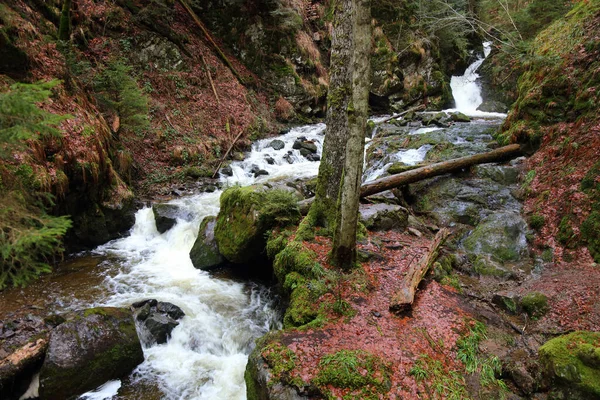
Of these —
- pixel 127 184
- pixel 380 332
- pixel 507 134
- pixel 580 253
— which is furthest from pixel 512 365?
pixel 127 184

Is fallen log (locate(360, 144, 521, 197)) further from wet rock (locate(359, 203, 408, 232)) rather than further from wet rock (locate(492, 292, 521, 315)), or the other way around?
wet rock (locate(492, 292, 521, 315))

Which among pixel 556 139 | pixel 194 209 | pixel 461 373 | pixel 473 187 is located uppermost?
pixel 556 139

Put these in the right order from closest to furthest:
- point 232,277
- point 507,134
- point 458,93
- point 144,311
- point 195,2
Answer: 1. point 144,311
2. point 232,277
3. point 507,134
4. point 195,2
5. point 458,93

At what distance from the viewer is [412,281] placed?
5.28 metres

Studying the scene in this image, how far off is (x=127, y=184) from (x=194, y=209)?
2246 mm

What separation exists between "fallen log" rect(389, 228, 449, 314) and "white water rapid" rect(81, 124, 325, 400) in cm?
247

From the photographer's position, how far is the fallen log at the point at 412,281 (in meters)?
4.77

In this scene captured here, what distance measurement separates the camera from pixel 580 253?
245 inches

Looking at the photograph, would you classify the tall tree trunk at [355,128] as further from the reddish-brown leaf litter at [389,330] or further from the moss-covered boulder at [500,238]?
the moss-covered boulder at [500,238]

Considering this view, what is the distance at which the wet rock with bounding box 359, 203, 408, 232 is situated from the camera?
7.25 meters

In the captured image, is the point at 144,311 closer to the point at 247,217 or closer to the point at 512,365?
the point at 247,217

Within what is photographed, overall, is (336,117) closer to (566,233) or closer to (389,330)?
(389,330)

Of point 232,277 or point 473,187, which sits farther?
point 473,187

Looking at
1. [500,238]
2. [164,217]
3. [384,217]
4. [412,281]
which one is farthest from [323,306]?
[164,217]
